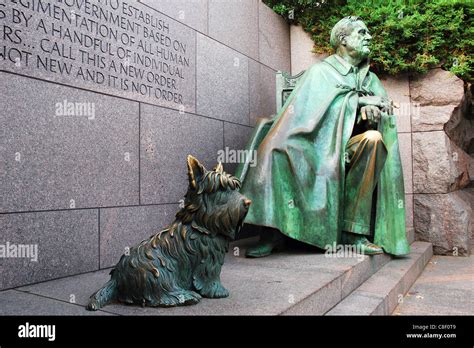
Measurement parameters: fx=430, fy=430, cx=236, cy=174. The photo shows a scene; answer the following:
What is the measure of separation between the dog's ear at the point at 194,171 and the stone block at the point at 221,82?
2480 mm

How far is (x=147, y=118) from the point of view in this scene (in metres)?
4.02

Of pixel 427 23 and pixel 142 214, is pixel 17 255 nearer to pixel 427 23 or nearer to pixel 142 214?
pixel 142 214

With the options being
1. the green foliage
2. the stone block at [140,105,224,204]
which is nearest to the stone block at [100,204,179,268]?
the stone block at [140,105,224,204]

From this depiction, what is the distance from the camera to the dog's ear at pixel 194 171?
2289 millimetres

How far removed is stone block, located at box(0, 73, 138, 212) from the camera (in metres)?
2.93

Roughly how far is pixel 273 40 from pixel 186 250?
4.96m

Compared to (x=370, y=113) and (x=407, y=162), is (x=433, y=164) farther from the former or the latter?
(x=370, y=113)

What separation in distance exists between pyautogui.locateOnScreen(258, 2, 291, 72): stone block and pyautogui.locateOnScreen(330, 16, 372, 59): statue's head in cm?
168

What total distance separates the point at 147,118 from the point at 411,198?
4.07 metres

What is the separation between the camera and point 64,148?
326cm

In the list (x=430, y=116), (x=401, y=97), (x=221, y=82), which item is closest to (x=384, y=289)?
(x=221, y=82)

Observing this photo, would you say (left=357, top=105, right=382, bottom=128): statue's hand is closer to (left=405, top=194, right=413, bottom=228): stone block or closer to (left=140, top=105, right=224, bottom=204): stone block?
(left=140, top=105, right=224, bottom=204): stone block
